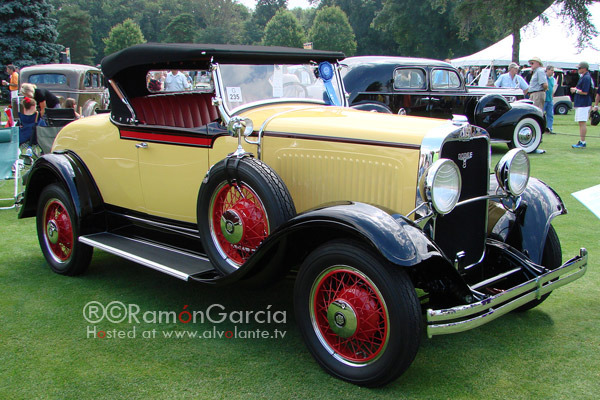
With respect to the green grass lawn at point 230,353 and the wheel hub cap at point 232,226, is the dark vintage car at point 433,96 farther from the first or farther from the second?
the wheel hub cap at point 232,226

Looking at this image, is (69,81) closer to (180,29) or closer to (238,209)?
(238,209)

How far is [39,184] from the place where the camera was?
482 centimetres

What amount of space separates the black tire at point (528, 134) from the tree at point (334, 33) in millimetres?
47077

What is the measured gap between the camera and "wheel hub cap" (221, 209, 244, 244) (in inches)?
131

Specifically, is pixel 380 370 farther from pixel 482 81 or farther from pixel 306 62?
pixel 482 81

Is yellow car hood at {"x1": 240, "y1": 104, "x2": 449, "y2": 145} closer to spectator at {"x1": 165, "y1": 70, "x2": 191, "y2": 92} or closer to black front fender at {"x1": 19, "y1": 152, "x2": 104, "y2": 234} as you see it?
spectator at {"x1": 165, "y1": 70, "x2": 191, "y2": 92}

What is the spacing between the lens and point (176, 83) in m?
6.32

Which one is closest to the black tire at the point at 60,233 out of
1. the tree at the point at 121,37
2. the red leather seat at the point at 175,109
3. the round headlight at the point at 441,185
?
the red leather seat at the point at 175,109

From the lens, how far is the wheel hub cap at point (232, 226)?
3.34m

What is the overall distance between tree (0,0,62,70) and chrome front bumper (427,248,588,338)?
30818 mm

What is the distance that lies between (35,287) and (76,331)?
104cm

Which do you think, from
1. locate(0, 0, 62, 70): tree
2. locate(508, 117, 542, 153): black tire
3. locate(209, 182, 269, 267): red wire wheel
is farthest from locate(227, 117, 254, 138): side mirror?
locate(0, 0, 62, 70): tree

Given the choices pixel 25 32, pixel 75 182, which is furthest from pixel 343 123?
pixel 25 32

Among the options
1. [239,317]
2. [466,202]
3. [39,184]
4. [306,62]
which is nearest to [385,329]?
[466,202]
